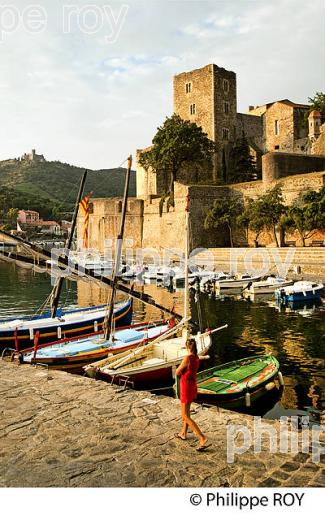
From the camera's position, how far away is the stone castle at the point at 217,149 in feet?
167

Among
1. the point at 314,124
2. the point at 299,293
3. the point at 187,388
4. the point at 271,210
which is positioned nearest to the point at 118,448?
the point at 187,388

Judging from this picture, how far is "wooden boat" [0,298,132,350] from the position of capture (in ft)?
51.1

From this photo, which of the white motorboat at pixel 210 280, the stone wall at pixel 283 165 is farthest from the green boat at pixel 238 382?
the stone wall at pixel 283 165

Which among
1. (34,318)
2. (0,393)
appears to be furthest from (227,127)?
(0,393)

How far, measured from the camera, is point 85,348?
528 inches

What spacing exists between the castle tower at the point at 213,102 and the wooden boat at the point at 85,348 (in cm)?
4442

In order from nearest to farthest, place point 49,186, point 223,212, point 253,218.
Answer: point 253,218
point 223,212
point 49,186

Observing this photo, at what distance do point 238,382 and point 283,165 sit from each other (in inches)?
1536

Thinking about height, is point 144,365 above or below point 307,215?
below

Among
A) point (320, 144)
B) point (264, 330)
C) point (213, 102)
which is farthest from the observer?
point (213, 102)

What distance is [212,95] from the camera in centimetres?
5656

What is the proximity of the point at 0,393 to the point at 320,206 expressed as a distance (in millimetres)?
33977

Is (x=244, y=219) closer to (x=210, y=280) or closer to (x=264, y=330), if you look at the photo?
(x=210, y=280)

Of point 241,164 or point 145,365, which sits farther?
point 241,164
